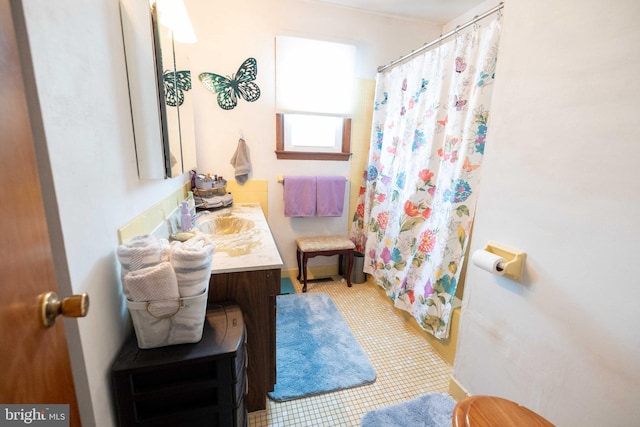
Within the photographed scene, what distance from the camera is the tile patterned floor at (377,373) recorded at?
4.70ft

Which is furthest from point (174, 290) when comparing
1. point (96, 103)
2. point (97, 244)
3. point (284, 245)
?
point (284, 245)

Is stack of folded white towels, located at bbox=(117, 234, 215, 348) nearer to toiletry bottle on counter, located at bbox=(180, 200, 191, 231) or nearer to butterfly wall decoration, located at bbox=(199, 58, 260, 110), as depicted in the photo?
toiletry bottle on counter, located at bbox=(180, 200, 191, 231)

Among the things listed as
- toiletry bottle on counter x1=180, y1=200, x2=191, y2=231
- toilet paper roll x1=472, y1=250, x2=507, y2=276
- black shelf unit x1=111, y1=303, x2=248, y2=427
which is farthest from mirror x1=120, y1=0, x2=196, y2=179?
toilet paper roll x1=472, y1=250, x2=507, y2=276

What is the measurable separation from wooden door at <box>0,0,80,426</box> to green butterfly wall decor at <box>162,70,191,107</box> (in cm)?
86

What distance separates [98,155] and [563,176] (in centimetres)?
157

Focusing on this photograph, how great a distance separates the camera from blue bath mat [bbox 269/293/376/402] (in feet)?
5.26

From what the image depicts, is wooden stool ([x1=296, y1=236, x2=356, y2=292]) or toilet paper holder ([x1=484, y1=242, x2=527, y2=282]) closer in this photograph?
toilet paper holder ([x1=484, y1=242, x2=527, y2=282])

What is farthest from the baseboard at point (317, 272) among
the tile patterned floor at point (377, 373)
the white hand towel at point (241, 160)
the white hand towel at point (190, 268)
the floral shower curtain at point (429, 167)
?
the white hand towel at point (190, 268)

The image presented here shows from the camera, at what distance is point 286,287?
8.92ft

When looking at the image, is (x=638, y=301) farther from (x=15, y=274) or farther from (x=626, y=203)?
(x=15, y=274)

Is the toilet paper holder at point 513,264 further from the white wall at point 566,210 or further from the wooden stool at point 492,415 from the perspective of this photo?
the wooden stool at point 492,415

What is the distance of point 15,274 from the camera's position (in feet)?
1.62

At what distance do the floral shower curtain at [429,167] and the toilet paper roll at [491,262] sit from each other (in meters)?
0.41

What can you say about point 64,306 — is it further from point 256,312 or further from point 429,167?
point 429,167
